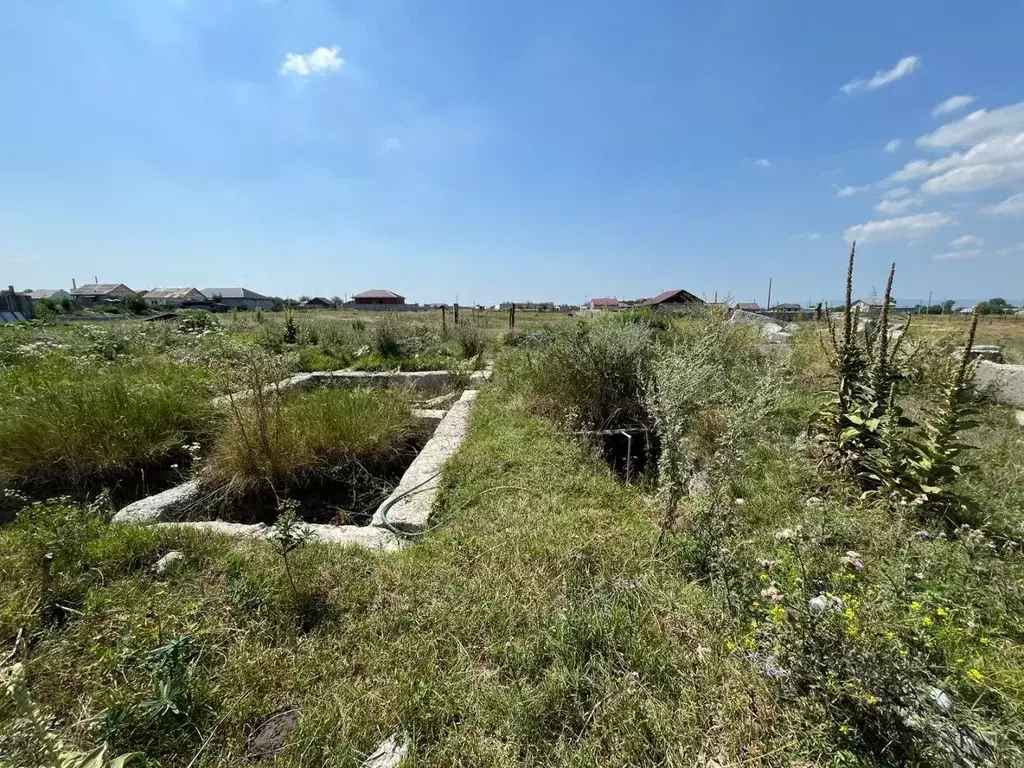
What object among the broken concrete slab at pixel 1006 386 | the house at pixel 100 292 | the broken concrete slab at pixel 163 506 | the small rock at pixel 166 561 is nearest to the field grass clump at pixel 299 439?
the broken concrete slab at pixel 163 506

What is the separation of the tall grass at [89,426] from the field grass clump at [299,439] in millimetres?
567

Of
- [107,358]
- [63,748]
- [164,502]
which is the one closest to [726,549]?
[63,748]

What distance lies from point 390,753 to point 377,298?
2594 inches

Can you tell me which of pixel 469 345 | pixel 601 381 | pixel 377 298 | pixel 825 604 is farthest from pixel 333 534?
pixel 377 298

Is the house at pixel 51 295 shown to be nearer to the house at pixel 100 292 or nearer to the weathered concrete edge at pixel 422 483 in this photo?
the house at pixel 100 292

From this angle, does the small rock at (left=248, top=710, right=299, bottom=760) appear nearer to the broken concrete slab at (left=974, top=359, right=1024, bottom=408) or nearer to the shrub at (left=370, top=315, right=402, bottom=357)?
the broken concrete slab at (left=974, top=359, right=1024, bottom=408)

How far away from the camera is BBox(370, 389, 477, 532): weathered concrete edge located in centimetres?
254

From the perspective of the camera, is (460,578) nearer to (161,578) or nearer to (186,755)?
(186,755)

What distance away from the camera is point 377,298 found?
6272cm

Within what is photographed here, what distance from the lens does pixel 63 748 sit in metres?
1.12

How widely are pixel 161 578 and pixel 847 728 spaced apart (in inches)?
103

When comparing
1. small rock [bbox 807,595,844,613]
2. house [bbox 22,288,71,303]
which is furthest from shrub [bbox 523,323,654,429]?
house [bbox 22,288,71,303]

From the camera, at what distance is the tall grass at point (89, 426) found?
121 inches

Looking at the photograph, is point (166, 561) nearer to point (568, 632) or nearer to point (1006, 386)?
point (568, 632)
